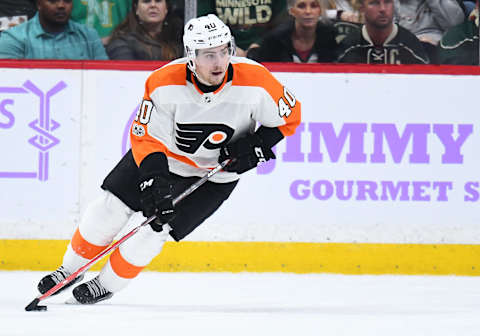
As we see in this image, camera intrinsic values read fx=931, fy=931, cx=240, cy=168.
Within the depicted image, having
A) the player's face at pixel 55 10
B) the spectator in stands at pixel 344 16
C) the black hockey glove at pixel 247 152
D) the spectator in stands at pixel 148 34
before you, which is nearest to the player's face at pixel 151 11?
the spectator in stands at pixel 148 34

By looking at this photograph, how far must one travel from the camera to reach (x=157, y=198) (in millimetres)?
3299

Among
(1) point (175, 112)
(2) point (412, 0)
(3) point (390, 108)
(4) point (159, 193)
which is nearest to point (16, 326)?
(4) point (159, 193)

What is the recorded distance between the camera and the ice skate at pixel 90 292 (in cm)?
349

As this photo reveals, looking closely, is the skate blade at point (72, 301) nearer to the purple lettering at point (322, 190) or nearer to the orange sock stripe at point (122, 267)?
the orange sock stripe at point (122, 267)

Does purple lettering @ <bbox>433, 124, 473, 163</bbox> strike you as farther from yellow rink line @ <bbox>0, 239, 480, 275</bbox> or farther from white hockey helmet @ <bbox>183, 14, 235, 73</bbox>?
white hockey helmet @ <bbox>183, 14, 235, 73</bbox>

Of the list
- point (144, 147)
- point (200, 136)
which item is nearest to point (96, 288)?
point (144, 147)

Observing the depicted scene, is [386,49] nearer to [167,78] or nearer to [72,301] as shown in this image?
[167,78]

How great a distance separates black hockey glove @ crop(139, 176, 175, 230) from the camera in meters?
3.30

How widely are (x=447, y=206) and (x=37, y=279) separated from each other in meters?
2.11

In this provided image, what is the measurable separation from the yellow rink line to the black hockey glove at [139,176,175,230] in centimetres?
144

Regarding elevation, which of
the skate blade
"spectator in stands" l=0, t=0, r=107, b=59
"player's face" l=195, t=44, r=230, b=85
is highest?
"player's face" l=195, t=44, r=230, b=85

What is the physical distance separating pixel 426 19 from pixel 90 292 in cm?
289

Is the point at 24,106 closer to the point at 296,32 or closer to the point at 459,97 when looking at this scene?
the point at 296,32

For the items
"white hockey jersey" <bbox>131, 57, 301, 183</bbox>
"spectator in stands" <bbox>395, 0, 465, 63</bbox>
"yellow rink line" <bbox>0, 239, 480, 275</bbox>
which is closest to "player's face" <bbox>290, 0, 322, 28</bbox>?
"spectator in stands" <bbox>395, 0, 465, 63</bbox>
